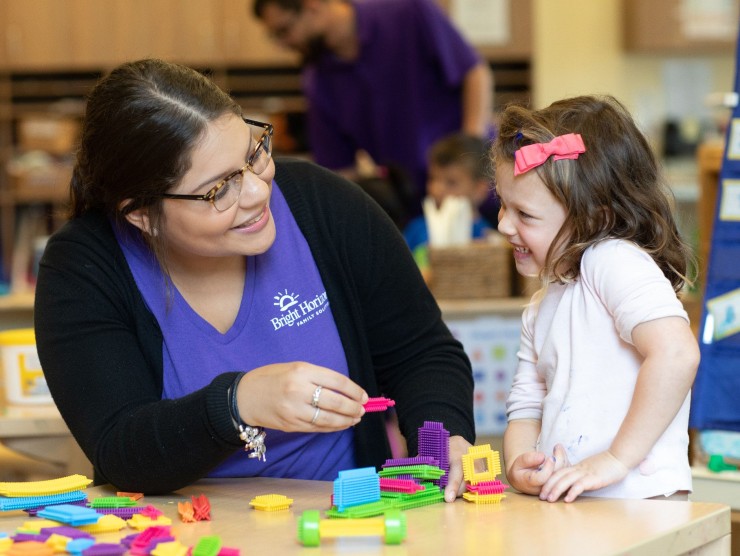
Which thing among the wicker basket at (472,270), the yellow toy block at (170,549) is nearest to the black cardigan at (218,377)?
the yellow toy block at (170,549)

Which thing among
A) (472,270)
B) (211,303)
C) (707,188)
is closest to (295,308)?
(211,303)

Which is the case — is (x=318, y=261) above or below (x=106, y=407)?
above

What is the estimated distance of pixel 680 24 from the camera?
18.8ft

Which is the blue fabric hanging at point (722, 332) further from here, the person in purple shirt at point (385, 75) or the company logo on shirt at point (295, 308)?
the person in purple shirt at point (385, 75)

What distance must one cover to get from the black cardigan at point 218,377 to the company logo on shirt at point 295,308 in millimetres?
20

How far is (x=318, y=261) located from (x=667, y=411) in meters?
0.54

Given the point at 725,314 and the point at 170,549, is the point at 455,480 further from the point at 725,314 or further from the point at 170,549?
the point at 725,314

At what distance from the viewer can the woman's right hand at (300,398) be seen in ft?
3.65

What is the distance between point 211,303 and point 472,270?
148 cm

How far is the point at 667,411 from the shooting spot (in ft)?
3.80

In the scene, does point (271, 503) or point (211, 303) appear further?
point (211, 303)

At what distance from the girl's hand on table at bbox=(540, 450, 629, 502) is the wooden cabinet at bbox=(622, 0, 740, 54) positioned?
196 inches

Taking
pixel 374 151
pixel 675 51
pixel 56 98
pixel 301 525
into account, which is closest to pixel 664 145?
pixel 675 51

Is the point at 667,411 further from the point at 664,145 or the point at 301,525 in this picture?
the point at 664,145
